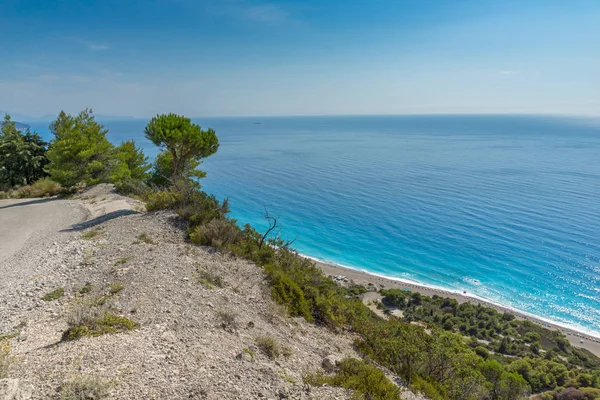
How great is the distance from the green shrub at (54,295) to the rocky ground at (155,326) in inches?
4.3

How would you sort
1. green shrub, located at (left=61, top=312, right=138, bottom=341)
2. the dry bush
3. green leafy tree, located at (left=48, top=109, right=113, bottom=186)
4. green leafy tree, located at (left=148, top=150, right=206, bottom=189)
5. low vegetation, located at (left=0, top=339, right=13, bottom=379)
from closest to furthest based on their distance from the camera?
low vegetation, located at (left=0, top=339, right=13, bottom=379), green shrub, located at (left=61, top=312, right=138, bottom=341), the dry bush, green leafy tree, located at (left=48, top=109, right=113, bottom=186), green leafy tree, located at (left=148, top=150, right=206, bottom=189)

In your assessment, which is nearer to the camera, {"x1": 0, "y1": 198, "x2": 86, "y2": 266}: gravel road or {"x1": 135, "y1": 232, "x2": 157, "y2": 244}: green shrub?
{"x1": 135, "y1": 232, "x2": 157, "y2": 244}: green shrub

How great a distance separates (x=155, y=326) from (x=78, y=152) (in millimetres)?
22949

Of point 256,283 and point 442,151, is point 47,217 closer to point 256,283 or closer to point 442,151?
point 256,283

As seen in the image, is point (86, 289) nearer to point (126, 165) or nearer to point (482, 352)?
point (126, 165)

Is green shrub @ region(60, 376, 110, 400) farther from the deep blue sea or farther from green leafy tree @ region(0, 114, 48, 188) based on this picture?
the deep blue sea

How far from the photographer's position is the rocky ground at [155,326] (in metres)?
5.62

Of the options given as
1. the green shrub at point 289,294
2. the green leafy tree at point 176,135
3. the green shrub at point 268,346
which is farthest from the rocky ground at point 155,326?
the green leafy tree at point 176,135

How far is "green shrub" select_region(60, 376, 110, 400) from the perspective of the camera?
4875 millimetres

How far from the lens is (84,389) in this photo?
16.5ft

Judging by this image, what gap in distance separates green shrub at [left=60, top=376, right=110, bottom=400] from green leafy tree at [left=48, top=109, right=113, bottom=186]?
23812 mm

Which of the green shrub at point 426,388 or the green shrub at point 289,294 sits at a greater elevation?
the green shrub at point 289,294

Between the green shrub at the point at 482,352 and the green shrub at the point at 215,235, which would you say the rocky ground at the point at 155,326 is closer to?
the green shrub at the point at 215,235

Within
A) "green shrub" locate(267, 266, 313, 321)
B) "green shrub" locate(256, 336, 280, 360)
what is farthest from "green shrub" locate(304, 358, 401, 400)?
"green shrub" locate(267, 266, 313, 321)
